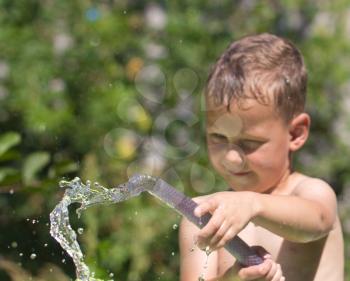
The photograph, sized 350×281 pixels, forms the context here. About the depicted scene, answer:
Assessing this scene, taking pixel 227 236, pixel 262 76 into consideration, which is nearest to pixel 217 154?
pixel 262 76

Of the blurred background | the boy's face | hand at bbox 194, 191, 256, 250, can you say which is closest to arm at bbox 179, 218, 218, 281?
the boy's face

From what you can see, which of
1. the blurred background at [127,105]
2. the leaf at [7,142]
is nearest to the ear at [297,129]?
the blurred background at [127,105]

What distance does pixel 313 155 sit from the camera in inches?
189

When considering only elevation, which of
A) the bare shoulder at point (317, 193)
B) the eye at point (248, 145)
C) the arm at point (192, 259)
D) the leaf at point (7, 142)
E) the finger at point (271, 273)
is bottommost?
the leaf at point (7, 142)

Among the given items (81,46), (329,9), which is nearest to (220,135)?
(81,46)

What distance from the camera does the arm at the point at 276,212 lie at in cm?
247

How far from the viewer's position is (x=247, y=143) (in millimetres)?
3039

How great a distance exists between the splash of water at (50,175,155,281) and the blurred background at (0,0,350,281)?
94 centimetres

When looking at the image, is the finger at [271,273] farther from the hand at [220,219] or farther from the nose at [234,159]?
the nose at [234,159]

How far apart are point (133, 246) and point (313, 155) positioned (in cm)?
105

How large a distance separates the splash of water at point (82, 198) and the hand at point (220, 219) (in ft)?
0.45

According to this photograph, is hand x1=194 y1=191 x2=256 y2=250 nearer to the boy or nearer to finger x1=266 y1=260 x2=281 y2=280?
finger x1=266 y1=260 x2=281 y2=280

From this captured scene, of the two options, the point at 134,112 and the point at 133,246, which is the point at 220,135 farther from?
the point at 134,112

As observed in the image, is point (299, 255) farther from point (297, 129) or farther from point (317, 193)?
point (297, 129)
